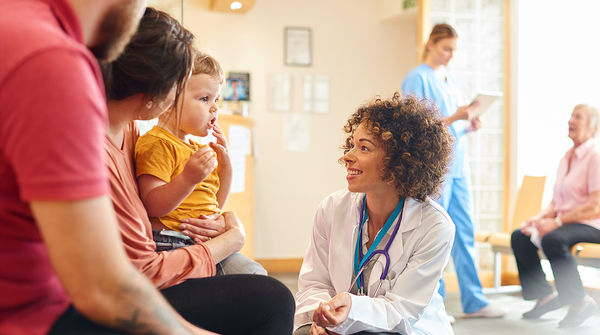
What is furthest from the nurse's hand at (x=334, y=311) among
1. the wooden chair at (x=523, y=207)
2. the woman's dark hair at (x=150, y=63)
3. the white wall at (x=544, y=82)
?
the white wall at (x=544, y=82)

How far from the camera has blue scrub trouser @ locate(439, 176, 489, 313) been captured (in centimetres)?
370

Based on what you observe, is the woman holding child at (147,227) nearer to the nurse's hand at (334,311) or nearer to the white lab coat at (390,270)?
the nurse's hand at (334,311)

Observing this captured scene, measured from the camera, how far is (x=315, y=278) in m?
1.88

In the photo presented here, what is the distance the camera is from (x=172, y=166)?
1603 mm

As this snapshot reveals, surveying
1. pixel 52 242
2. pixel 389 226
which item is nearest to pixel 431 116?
pixel 389 226

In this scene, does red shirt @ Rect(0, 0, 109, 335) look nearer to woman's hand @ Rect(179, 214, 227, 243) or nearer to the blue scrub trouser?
woman's hand @ Rect(179, 214, 227, 243)

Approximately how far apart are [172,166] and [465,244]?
2.62 m

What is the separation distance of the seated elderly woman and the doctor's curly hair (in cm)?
213

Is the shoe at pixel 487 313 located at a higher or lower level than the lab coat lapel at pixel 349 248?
lower

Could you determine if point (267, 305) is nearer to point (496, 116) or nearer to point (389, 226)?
point (389, 226)

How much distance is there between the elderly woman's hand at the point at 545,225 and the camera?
3.86m

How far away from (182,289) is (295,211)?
446 centimetres

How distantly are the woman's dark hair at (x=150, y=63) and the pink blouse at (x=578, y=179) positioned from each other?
318cm

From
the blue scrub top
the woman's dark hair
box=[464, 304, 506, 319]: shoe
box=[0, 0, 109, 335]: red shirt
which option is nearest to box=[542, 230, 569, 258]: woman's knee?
box=[464, 304, 506, 319]: shoe
